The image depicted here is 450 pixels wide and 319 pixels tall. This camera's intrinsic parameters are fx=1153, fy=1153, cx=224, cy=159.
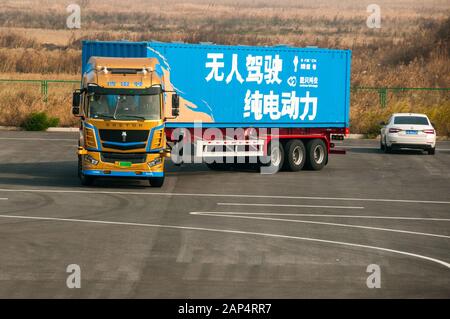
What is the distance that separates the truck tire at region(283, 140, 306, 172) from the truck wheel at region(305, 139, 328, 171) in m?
0.15

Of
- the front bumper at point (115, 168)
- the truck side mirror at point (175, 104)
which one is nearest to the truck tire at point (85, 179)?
the front bumper at point (115, 168)

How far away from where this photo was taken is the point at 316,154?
34.5 meters

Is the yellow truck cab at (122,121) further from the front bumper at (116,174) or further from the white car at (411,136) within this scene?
the white car at (411,136)

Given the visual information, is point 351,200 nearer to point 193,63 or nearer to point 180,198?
point 180,198

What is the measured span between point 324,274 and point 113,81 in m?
12.7

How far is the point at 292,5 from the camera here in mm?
158125

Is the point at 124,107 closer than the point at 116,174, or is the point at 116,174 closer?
the point at 116,174

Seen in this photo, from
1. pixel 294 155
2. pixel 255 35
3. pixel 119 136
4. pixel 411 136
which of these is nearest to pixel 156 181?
pixel 119 136

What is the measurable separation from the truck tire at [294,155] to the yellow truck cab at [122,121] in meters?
5.92

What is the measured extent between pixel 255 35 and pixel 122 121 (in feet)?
251

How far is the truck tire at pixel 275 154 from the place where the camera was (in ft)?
108

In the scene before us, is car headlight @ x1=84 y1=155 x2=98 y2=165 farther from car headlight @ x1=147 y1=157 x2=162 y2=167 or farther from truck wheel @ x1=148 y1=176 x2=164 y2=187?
truck wheel @ x1=148 y1=176 x2=164 y2=187

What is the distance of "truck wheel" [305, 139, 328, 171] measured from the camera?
34.0 meters

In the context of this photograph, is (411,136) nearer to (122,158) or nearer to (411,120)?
(411,120)
